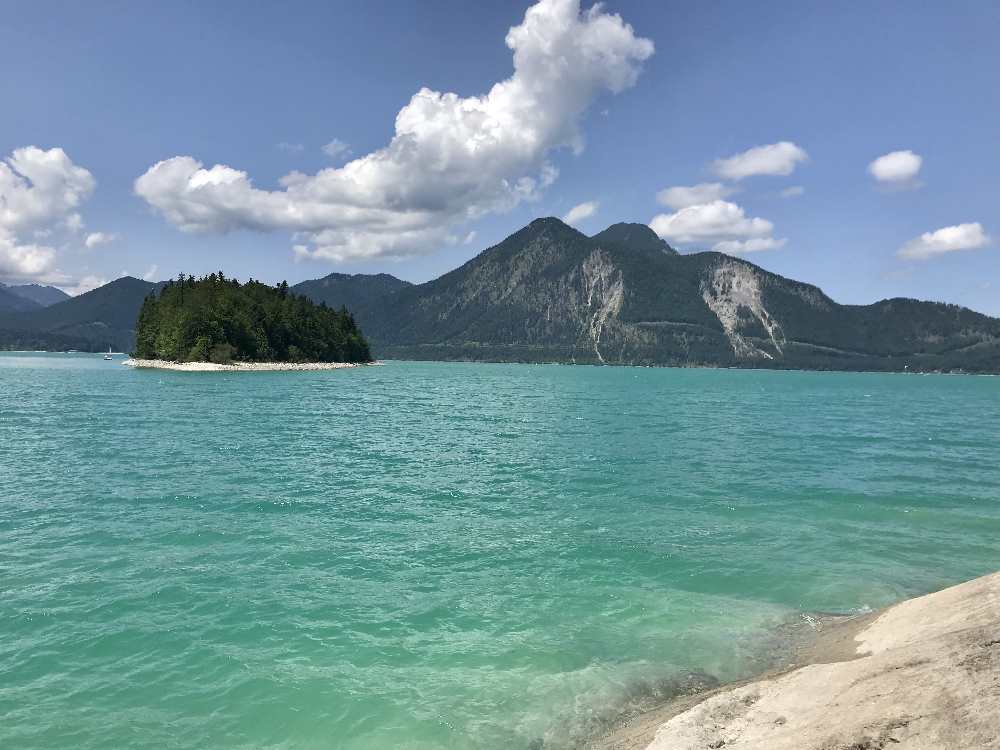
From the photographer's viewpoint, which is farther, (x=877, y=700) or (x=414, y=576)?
(x=414, y=576)

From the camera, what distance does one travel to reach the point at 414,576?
20.7 m

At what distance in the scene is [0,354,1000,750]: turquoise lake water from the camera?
13.2 meters

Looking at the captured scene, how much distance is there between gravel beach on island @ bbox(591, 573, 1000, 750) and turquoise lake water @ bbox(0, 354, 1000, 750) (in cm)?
243

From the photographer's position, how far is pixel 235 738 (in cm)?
1200

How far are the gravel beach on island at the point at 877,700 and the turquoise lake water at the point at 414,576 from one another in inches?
95.7

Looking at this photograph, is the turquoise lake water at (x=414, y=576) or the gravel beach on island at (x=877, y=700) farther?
the turquoise lake water at (x=414, y=576)

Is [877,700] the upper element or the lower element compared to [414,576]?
upper

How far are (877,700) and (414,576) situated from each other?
49.9 feet

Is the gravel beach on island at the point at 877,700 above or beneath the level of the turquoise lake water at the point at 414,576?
above

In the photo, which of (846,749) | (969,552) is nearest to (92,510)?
(846,749)

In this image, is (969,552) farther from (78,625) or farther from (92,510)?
(92,510)

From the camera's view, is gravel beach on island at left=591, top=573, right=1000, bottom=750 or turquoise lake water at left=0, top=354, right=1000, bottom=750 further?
turquoise lake water at left=0, top=354, right=1000, bottom=750

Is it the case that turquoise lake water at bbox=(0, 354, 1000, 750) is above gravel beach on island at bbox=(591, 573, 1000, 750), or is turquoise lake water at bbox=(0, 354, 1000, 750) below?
below

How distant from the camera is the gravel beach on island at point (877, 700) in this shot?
26.5 feet
